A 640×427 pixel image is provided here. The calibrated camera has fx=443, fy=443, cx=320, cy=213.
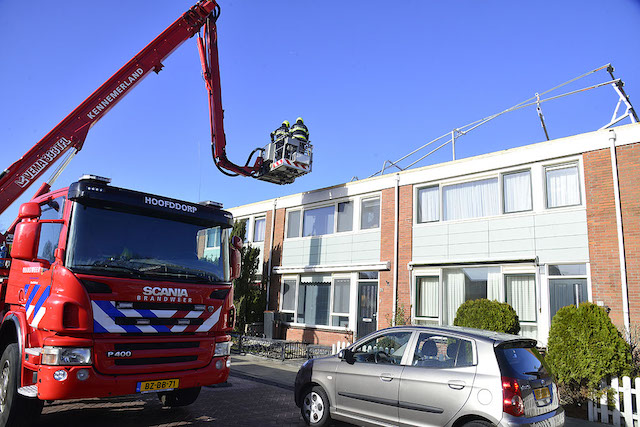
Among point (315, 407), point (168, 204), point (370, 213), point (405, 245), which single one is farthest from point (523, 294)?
point (168, 204)

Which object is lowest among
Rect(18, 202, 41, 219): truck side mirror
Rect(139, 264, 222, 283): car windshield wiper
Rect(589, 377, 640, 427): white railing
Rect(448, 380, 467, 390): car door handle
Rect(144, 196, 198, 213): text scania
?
Rect(589, 377, 640, 427): white railing

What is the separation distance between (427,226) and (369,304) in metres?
3.32

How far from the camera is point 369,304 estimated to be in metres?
14.8

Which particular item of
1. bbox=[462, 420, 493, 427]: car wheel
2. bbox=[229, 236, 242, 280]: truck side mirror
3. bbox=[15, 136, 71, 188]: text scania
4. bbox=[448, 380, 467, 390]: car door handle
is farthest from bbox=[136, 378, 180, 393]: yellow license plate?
bbox=[15, 136, 71, 188]: text scania

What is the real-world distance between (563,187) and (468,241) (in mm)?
2781

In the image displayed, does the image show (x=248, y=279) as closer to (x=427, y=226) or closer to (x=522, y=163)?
(x=427, y=226)

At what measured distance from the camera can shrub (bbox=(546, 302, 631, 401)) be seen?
7926mm

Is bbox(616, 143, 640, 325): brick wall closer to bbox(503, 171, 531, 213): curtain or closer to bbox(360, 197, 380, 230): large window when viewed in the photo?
bbox(503, 171, 531, 213): curtain

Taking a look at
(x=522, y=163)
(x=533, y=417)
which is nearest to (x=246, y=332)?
(x=522, y=163)

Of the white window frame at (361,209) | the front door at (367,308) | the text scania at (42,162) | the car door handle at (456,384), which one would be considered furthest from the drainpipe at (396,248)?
the text scania at (42,162)

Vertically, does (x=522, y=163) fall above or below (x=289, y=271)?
above

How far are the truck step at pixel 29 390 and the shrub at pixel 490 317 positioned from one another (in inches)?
346

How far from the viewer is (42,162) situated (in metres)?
9.95

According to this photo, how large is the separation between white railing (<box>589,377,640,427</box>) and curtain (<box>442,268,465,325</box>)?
16.2ft
